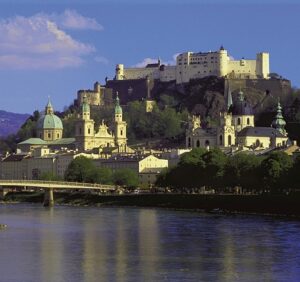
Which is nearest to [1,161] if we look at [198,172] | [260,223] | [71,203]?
[71,203]

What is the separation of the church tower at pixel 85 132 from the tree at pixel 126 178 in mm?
34299

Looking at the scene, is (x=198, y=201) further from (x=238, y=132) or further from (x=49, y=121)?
(x=49, y=121)

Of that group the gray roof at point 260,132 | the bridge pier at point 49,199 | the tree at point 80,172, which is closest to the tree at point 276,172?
the bridge pier at point 49,199

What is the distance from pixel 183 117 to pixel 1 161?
86.9 ft

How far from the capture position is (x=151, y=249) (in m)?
51.6

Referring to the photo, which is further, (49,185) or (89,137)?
(89,137)

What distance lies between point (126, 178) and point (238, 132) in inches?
917

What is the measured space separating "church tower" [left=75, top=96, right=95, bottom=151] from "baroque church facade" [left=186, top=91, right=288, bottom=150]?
17.2 m

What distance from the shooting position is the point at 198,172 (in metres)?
99.2

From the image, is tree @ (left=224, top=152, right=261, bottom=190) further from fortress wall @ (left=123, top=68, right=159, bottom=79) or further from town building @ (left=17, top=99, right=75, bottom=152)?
fortress wall @ (left=123, top=68, right=159, bottom=79)

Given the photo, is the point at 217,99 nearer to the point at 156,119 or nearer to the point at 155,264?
the point at 156,119

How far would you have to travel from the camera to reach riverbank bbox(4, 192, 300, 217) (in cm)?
7697

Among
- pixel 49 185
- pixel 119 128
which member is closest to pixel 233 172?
pixel 49 185

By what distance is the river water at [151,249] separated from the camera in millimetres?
43281
